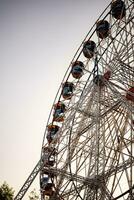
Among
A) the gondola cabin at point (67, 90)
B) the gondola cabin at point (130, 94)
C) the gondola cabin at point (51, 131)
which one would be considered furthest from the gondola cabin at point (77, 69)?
the gondola cabin at point (130, 94)

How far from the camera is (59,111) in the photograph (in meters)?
17.5

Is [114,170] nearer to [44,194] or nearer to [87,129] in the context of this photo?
[87,129]

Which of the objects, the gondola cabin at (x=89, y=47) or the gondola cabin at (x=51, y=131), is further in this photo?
the gondola cabin at (x=51, y=131)

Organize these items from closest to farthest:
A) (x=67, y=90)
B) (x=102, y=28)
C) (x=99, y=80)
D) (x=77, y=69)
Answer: (x=99, y=80), (x=102, y=28), (x=77, y=69), (x=67, y=90)

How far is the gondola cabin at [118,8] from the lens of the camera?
14.6 meters

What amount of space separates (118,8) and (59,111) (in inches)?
254

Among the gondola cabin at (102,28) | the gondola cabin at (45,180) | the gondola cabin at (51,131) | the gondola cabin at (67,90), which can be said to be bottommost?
the gondola cabin at (45,180)

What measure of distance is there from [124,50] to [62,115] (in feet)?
19.7

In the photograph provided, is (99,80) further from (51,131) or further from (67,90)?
(51,131)

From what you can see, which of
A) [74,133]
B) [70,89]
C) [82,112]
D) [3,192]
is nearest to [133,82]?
[82,112]

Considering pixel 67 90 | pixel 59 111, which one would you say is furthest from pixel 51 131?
pixel 67 90

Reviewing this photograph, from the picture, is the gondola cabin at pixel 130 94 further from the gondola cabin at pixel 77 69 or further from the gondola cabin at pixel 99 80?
the gondola cabin at pixel 77 69

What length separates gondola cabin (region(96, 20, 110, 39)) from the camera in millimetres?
14965

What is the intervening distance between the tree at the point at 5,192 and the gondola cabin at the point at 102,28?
55.2 feet
